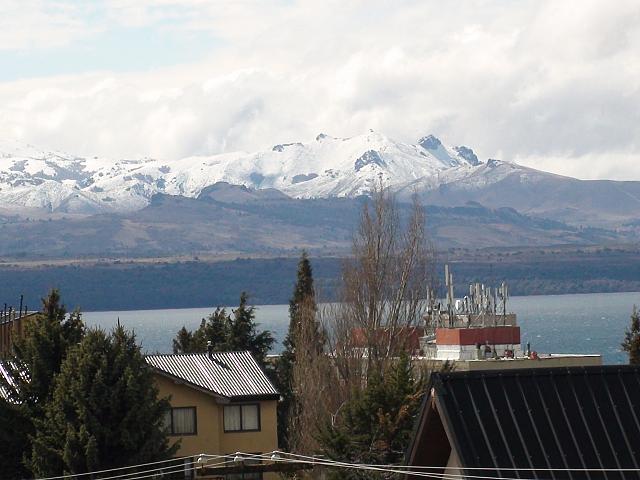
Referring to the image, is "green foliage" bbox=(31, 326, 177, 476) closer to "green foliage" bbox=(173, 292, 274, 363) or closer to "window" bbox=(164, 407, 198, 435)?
"window" bbox=(164, 407, 198, 435)

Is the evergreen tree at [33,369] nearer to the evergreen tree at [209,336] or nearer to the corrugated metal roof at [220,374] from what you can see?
the corrugated metal roof at [220,374]

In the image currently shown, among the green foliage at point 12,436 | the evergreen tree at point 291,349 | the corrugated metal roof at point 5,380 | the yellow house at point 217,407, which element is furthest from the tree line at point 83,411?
the evergreen tree at point 291,349

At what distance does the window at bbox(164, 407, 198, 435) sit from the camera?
50.9 meters

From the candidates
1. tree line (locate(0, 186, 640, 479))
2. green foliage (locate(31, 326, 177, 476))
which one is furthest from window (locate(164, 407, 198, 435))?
green foliage (locate(31, 326, 177, 476))

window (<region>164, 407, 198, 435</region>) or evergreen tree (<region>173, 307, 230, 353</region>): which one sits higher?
evergreen tree (<region>173, 307, 230, 353</region>)

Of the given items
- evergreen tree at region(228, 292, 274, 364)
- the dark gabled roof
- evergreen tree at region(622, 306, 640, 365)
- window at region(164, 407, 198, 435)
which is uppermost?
evergreen tree at region(228, 292, 274, 364)

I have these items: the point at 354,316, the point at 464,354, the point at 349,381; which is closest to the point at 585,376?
the point at 349,381

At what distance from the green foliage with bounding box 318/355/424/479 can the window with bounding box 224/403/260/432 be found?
52.4 ft

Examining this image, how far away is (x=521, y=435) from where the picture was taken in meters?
16.3

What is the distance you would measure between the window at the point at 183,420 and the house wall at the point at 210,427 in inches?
4.5

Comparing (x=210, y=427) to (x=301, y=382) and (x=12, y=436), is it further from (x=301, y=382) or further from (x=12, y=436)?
(x=12, y=436)

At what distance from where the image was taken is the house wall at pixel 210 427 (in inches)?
1994

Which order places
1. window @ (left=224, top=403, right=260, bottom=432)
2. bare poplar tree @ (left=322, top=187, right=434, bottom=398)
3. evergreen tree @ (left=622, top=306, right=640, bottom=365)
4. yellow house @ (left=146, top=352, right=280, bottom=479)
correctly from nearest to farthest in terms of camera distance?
yellow house @ (left=146, top=352, right=280, bottom=479) → window @ (left=224, top=403, right=260, bottom=432) → evergreen tree @ (left=622, top=306, right=640, bottom=365) → bare poplar tree @ (left=322, top=187, right=434, bottom=398)

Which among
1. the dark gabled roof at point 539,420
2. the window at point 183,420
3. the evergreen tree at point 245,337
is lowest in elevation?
the dark gabled roof at point 539,420
